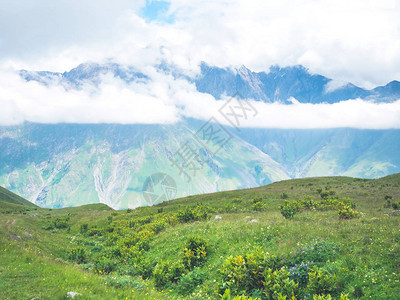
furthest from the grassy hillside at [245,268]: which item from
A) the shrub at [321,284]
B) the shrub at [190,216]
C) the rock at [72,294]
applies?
the shrub at [190,216]

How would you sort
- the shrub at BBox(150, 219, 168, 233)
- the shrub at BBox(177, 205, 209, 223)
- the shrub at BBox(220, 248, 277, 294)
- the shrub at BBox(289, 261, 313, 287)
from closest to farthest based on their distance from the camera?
the shrub at BBox(289, 261, 313, 287) → the shrub at BBox(220, 248, 277, 294) → the shrub at BBox(150, 219, 168, 233) → the shrub at BBox(177, 205, 209, 223)

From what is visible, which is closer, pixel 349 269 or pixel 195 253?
pixel 349 269

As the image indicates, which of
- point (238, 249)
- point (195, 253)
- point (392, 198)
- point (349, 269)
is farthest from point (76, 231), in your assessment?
point (392, 198)

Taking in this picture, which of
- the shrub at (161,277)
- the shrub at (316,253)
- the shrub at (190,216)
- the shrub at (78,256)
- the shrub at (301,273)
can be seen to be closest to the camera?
the shrub at (301,273)

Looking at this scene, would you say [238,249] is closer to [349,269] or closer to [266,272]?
[266,272]

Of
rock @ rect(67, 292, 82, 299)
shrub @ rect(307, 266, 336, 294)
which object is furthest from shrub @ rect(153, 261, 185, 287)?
shrub @ rect(307, 266, 336, 294)

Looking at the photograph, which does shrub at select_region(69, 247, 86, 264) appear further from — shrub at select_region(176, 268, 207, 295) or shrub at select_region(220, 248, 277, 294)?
shrub at select_region(220, 248, 277, 294)

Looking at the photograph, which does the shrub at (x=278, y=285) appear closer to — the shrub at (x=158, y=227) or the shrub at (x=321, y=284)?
the shrub at (x=321, y=284)

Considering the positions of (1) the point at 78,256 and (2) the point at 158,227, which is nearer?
(1) the point at 78,256

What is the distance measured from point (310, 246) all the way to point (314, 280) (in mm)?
2665

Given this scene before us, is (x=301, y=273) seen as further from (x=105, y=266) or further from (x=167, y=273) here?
(x=105, y=266)

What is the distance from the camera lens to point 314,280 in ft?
29.9

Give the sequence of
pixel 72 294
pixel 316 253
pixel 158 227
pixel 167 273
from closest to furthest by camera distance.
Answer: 1. pixel 72 294
2. pixel 316 253
3. pixel 167 273
4. pixel 158 227

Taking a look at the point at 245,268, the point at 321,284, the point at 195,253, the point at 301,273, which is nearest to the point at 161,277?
the point at 195,253
